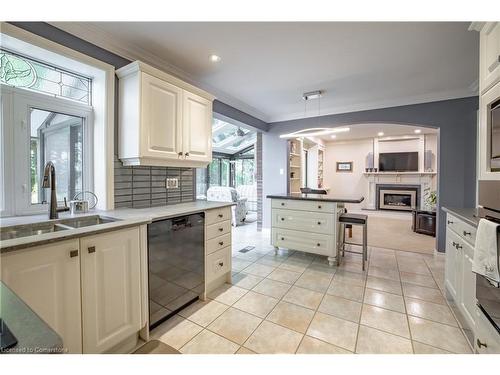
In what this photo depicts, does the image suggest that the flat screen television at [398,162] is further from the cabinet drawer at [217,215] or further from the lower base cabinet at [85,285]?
the lower base cabinet at [85,285]

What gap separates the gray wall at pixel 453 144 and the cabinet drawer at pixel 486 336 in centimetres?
256

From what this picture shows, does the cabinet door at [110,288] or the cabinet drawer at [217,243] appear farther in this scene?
the cabinet drawer at [217,243]

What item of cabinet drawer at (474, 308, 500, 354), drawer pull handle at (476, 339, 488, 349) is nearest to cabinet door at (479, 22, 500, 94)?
cabinet drawer at (474, 308, 500, 354)

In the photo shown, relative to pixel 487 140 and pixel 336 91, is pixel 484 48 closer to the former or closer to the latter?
pixel 487 140

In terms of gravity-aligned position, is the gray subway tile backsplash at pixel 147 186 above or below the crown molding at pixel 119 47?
below

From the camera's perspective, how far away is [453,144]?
333cm

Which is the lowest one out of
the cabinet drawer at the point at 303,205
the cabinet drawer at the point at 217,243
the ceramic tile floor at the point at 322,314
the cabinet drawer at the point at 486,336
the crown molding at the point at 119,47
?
the ceramic tile floor at the point at 322,314

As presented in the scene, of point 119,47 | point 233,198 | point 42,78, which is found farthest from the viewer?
point 233,198

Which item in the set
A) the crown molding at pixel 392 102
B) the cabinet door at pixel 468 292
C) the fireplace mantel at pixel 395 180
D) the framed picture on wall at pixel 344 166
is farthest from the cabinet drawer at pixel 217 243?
the framed picture on wall at pixel 344 166

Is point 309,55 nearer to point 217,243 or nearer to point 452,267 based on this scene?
point 217,243

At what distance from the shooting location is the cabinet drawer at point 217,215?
2230 mm

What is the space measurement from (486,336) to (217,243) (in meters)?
1.98

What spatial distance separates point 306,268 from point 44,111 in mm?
3106

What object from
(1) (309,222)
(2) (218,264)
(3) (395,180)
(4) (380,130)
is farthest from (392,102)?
(3) (395,180)
